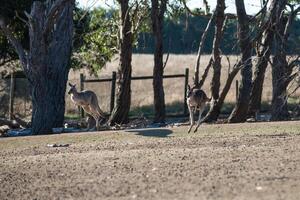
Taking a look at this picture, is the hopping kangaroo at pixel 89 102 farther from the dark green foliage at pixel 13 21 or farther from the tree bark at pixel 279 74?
the dark green foliage at pixel 13 21

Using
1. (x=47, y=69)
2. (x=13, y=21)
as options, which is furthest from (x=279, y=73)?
(x=13, y=21)

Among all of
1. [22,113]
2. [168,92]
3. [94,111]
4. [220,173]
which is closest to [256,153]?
[220,173]

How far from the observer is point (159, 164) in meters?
13.6

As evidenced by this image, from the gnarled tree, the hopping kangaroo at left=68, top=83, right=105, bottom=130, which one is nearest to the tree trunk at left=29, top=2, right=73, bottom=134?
the hopping kangaroo at left=68, top=83, right=105, bottom=130

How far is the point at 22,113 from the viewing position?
33.6m

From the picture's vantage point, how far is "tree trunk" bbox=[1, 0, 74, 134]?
22.3 metres

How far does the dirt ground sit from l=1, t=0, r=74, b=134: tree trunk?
10.5ft

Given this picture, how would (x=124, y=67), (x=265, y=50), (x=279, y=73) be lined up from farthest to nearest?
(x=124, y=67)
(x=279, y=73)
(x=265, y=50)

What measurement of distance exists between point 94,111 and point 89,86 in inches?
810

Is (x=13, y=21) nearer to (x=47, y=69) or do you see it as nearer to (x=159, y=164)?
(x=47, y=69)

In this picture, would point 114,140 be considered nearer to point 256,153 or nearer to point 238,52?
point 256,153

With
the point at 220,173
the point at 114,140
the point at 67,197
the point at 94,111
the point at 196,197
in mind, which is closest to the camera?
the point at 196,197

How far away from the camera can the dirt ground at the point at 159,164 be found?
1120 centimetres

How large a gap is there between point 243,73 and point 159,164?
10.6m
